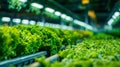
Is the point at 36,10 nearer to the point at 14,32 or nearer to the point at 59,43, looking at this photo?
the point at 59,43

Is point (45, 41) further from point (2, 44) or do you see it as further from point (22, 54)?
point (2, 44)

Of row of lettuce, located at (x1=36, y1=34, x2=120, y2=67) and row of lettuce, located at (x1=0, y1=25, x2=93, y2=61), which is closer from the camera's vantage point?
row of lettuce, located at (x1=36, y1=34, x2=120, y2=67)

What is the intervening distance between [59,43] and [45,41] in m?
0.94

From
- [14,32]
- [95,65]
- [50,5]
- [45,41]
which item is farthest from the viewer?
[50,5]

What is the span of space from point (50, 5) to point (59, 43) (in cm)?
791

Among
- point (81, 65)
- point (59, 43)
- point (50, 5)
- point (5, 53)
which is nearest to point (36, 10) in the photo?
point (50, 5)

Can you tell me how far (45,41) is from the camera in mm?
9250

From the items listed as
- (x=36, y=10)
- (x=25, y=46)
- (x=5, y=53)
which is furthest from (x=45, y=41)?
(x=36, y=10)

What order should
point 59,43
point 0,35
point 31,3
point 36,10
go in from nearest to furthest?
point 0,35
point 59,43
point 31,3
point 36,10

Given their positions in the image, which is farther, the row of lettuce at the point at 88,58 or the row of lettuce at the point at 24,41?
the row of lettuce at the point at 24,41

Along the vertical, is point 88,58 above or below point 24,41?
below

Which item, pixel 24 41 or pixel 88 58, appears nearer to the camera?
pixel 88 58

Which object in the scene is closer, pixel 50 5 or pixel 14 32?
pixel 14 32

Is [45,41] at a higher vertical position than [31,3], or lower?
lower
